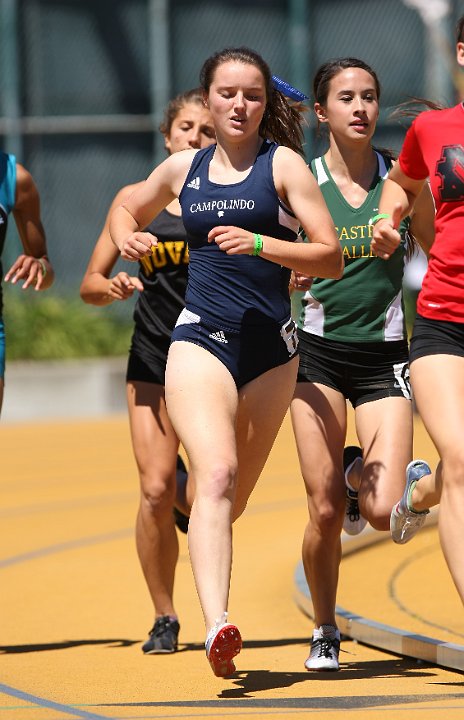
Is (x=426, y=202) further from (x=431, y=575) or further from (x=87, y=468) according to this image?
(x=87, y=468)

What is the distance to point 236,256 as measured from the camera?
6480 millimetres

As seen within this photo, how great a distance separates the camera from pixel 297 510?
12062 mm

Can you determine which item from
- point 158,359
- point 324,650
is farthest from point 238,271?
point 324,650

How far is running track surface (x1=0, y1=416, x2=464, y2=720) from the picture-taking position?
237 inches

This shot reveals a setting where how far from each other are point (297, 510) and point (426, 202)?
16.9ft

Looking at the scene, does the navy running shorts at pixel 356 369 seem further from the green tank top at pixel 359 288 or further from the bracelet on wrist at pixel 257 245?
the bracelet on wrist at pixel 257 245

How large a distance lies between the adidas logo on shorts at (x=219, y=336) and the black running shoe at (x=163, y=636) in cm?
175

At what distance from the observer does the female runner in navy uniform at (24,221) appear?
758 centimetres

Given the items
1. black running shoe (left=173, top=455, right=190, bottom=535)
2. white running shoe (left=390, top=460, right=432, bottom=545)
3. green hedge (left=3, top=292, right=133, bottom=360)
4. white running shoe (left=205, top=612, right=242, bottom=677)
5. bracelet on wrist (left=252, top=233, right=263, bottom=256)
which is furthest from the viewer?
green hedge (left=3, top=292, right=133, bottom=360)

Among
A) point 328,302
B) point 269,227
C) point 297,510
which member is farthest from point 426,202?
point 297,510

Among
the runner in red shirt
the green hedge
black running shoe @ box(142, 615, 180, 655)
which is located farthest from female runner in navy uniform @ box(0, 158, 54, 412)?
the green hedge

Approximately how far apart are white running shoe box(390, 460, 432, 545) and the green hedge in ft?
47.6

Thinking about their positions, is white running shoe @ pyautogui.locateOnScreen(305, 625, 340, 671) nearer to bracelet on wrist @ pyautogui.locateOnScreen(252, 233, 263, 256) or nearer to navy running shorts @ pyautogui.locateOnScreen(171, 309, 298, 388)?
navy running shorts @ pyautogui.locateOnScreen(171, 309, 298, 388)

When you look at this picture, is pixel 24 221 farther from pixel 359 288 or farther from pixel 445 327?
pixel 445 327
